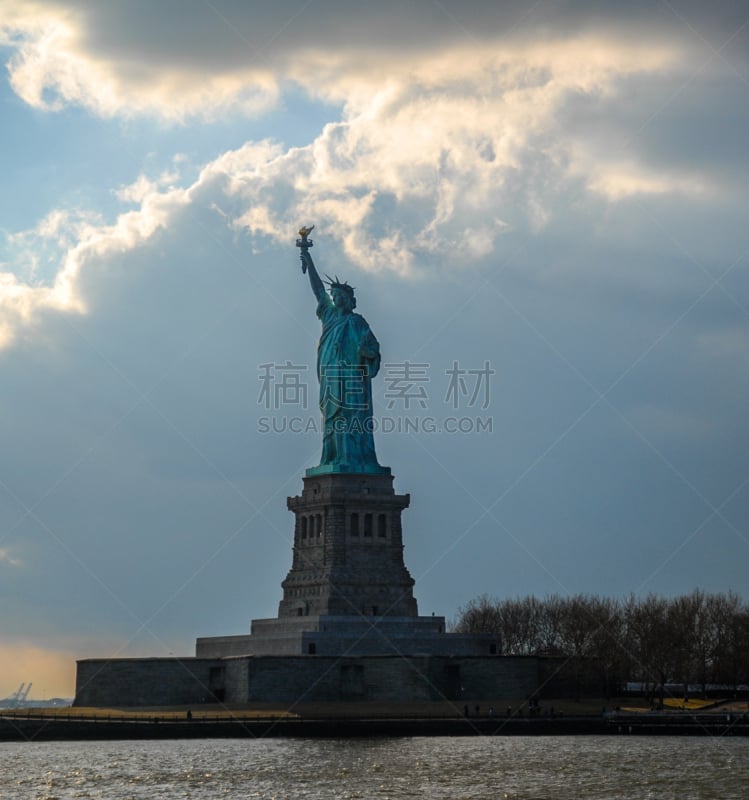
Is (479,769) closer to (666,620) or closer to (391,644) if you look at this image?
(391,644)

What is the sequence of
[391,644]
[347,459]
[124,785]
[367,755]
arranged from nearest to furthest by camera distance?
[124,785], [367,755], [391,644], [347,459]

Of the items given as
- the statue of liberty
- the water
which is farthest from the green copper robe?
the water

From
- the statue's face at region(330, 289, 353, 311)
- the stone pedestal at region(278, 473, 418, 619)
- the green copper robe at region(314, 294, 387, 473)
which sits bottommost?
the stone pedestal at region(278, 473, 418, 619)

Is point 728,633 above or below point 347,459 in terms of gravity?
below

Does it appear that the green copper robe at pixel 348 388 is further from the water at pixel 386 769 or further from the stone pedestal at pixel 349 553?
the water at pixel 386 769

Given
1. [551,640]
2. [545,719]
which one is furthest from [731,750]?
[551,640]

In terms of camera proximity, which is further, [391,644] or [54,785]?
[391,644]

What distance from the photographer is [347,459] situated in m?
98.6

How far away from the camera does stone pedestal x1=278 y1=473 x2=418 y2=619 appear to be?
3752 inches

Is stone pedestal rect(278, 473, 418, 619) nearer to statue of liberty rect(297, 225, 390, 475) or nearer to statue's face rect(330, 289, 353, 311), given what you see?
statue of liberty rect(297, 225, 390, 475)

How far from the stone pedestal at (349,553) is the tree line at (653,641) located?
7.28m

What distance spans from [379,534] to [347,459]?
463cm

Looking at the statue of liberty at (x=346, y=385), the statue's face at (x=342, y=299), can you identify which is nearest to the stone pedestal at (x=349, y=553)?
the statue of liberty at (x=346, y=385)

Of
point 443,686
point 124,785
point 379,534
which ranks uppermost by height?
point 379,534
